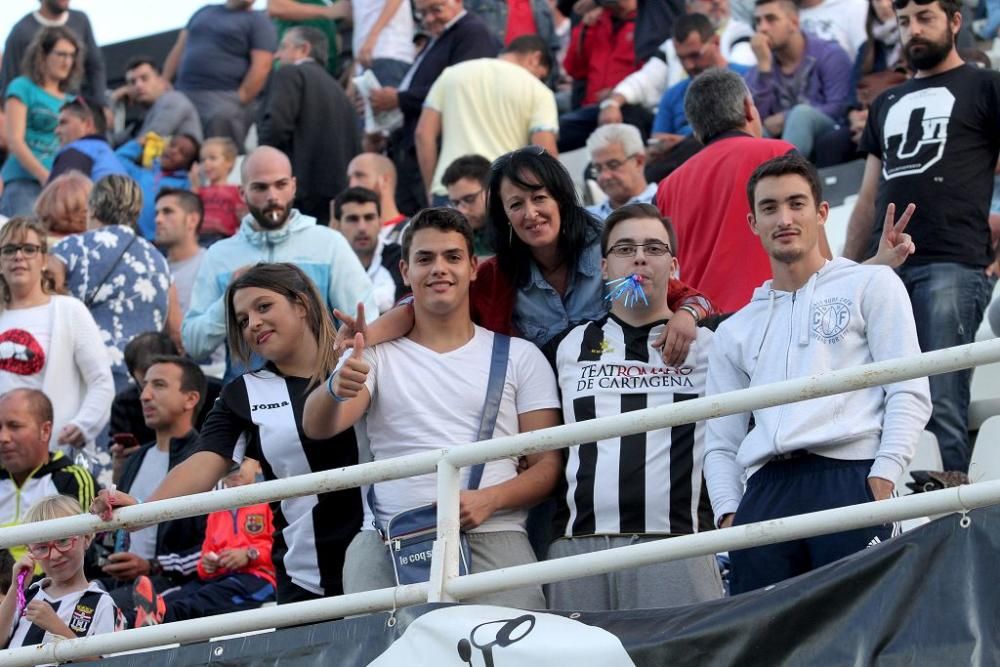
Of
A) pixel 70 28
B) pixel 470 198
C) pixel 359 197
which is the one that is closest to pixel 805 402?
pixel 470 198

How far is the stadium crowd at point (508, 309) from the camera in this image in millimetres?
4828

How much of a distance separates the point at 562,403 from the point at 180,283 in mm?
4731

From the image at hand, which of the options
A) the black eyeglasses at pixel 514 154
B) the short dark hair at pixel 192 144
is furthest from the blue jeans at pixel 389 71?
the black eyeglasses at pixel 514 154

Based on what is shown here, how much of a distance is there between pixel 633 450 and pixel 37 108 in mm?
7565

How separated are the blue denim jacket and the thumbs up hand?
2.87 feet

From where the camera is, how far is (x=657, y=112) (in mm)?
9914

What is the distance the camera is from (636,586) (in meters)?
4.79

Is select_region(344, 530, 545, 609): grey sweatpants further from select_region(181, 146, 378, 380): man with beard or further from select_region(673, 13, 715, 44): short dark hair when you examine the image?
select_region(673, 13, 715, 44): short dark hair

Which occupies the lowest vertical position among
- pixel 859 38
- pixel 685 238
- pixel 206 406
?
pixel 206 406

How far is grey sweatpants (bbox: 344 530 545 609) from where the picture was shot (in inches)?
191

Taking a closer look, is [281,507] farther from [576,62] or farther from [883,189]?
[576,62]

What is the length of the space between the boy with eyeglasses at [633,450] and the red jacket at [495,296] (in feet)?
0.65

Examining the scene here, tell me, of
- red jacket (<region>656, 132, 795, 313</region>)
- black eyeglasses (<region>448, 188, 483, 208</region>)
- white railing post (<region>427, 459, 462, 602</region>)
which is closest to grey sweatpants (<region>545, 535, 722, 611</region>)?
white railing post (<region>427, 459, 462, 602</region>)

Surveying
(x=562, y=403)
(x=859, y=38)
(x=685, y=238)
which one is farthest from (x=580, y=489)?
(x=859, y=38)
